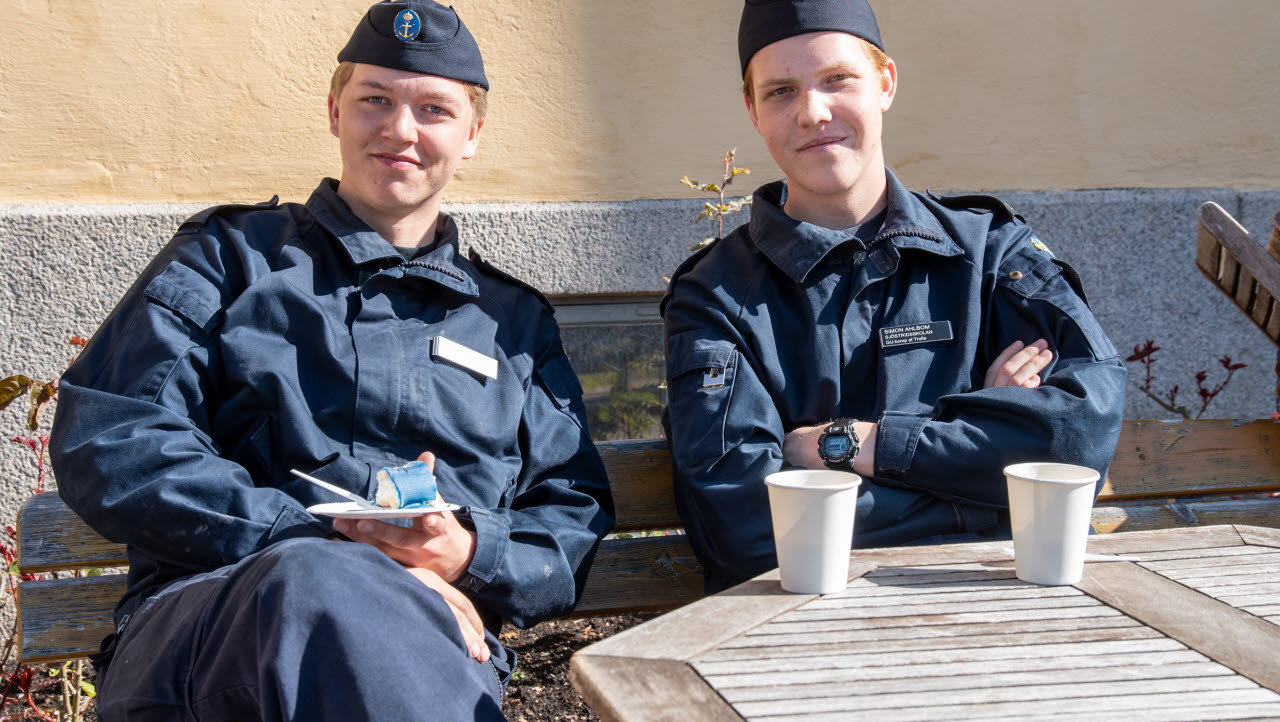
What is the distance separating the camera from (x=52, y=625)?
2660mm

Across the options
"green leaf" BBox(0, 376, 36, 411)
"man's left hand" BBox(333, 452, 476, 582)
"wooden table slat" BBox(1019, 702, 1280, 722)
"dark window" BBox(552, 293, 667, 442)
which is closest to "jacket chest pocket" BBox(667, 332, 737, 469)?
"man's left hand" BBox(333, 452, 476, 582)

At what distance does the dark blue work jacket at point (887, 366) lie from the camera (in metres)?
2.50

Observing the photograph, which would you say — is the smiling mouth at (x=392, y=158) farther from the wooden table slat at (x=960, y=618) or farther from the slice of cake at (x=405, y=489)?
the wooden table slat at (x=960, y=618)

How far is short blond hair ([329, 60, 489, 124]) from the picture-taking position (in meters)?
2.96

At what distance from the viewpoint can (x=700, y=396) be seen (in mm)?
2645

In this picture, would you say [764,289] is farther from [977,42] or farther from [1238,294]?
[977,42]

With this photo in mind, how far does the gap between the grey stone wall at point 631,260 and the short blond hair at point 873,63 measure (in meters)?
1.57

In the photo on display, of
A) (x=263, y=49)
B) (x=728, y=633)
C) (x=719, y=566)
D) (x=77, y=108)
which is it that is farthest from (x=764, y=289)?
(x=77, y=108)

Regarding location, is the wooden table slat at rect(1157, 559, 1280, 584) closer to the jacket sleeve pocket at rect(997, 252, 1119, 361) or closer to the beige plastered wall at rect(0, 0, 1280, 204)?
the jacket sleeve pocket at rect(997, 252, 1119, 361)

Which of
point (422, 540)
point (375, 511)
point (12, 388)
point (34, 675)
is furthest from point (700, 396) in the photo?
point (34, 675)

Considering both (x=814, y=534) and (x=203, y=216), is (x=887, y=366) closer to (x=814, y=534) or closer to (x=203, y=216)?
(x=814, y=534)

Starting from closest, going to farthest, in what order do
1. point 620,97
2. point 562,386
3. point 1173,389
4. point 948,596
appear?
point 948,596
point 562,386
point 620,97
point 1173,389

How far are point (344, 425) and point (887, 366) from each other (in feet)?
4.00

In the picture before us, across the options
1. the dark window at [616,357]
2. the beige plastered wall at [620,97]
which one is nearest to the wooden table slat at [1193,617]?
the dark window at [616,357]
